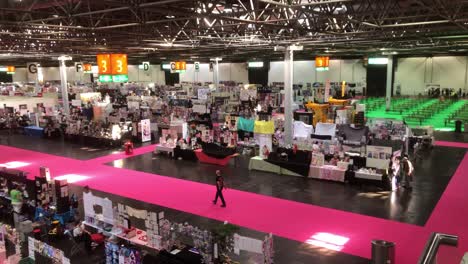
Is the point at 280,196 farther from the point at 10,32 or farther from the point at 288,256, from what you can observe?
the point at 10,32

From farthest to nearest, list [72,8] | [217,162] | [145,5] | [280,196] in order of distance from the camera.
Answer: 1. [217,162]
2. [280,196]
3. [72,8]
4. [145,5]

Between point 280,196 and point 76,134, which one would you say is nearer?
point 280,196

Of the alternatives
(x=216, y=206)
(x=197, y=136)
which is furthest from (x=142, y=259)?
(x=197, y=136)

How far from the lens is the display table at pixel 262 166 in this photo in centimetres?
1639

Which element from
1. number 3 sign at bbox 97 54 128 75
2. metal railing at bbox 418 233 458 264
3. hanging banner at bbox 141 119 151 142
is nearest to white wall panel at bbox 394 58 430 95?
hanging banner at bbox 141 119 151 142

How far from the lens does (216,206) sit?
12.4m

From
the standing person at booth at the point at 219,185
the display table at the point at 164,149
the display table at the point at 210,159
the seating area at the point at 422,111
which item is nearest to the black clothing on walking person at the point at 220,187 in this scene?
the standing person at booth at the point at 219,185

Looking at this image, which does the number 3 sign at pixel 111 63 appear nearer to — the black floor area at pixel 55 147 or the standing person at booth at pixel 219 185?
the black floor area at pixel 55 147

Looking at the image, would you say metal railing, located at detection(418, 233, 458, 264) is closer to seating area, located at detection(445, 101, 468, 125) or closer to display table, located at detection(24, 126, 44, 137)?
display table, located at detection(24, 126, 44, 137)

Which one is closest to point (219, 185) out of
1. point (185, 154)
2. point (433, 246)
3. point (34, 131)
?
point (185, 154)

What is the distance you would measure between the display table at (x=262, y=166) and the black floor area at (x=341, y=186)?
10.8 inches

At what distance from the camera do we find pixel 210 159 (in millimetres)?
18375

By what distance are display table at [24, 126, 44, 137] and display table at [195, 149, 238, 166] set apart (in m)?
14.4

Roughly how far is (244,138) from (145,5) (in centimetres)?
1266
